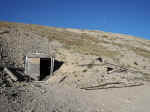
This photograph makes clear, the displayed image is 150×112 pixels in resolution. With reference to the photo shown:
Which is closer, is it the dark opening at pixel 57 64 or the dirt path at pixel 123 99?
the dirt path at pixel 123 99

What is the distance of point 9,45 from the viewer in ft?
48.3

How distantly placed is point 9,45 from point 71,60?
7.21 m

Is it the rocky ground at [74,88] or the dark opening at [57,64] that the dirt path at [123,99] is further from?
the dark opening at [57,64]

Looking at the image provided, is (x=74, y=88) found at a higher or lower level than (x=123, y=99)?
higher

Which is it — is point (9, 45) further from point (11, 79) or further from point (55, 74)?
point (11, 79)

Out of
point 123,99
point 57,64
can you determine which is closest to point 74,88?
point 123,99

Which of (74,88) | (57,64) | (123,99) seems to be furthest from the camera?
(57,64)

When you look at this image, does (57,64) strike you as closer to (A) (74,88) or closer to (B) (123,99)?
(A) (74,88)

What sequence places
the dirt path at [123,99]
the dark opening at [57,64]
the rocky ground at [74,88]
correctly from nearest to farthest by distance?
the rocky ground at [74,88]
the dirt path at [123,99]
the dark opening at [57,64]

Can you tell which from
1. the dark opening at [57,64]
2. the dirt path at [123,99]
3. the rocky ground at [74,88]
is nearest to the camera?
the rocky ground at [74,88]

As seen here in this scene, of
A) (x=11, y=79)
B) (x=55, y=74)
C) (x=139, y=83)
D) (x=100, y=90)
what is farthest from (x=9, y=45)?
(x=139, y=83)

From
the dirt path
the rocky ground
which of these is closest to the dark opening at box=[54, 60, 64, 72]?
the rocky ground

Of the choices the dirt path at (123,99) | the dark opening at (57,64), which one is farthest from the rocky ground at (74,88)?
the dark opening at (57,64)

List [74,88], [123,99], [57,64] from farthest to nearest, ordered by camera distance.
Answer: [57,64]
[74,88]
[123,99]
